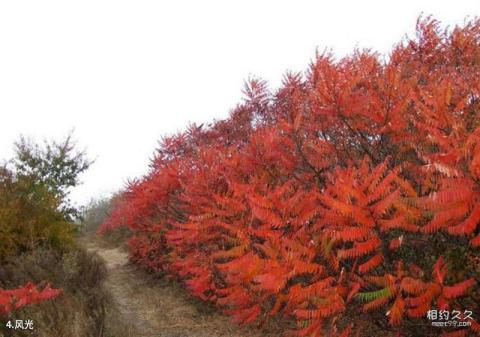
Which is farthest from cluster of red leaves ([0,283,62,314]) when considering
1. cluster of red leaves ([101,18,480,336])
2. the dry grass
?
cluster of red leaves ([101,18,480,336])

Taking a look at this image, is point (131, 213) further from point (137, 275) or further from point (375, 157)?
point (375, 157)

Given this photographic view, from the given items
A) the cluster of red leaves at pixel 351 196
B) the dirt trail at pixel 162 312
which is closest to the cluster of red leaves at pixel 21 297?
the dirt trail at pixel 162 312

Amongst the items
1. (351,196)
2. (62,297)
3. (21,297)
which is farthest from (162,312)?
(351,196)

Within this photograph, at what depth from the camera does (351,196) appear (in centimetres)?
408

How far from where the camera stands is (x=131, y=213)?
521 inches

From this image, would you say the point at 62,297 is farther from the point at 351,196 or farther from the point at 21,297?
the point at 351,196

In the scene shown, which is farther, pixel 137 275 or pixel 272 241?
pixel 137 275

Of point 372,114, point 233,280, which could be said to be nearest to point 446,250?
point 372,114

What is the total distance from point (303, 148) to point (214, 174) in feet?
7.43

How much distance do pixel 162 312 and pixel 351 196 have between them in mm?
6826

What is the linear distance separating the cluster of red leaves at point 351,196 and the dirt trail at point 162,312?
1.82 ft

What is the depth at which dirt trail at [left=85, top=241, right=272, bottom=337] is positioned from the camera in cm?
817

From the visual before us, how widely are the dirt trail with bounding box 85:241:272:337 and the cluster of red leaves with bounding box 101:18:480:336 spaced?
56cm

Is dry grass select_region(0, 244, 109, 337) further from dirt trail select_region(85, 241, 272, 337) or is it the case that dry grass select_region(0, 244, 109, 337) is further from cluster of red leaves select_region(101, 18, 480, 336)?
cluster of red leaves select_region(101, 18, 480, 336)
